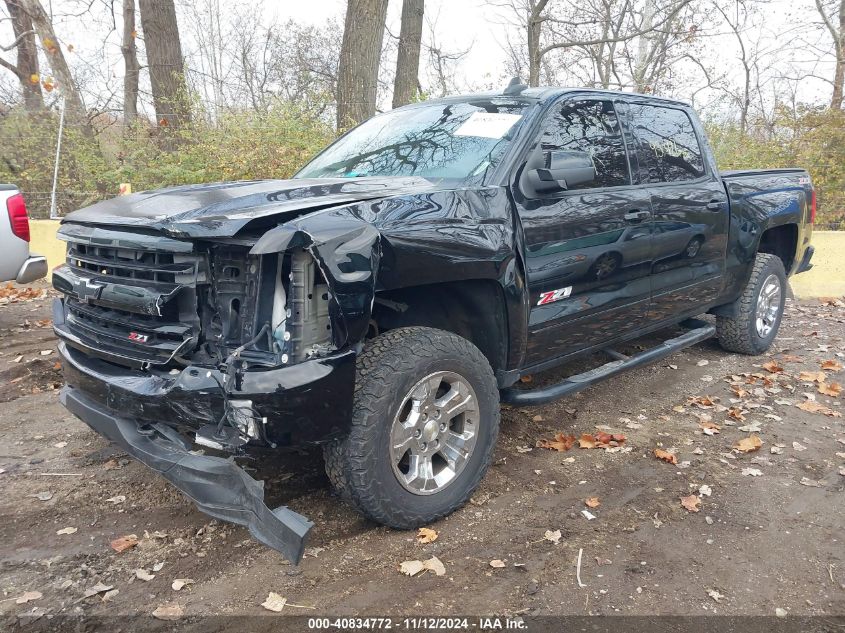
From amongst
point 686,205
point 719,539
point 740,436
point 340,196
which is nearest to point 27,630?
point 340,196

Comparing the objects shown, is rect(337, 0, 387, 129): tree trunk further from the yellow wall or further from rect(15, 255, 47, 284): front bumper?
rect(15, 255, 47, 284): front bumper

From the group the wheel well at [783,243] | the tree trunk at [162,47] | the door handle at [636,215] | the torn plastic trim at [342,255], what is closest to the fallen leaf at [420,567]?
the torn plastic trim at [342,255]

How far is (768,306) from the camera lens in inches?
236

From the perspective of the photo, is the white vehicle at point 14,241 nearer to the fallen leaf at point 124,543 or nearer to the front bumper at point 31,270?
the front bumper at point 31,270

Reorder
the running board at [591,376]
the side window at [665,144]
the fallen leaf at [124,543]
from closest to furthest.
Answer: the fallen leaf at [124,543] → the running board at [591,376] → the side window at [665,144]

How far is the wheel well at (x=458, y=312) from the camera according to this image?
10.4 feet

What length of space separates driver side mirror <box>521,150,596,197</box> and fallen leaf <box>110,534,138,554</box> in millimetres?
2557

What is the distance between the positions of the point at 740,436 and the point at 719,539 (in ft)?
4.78

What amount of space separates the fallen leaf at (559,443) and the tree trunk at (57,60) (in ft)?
32.6

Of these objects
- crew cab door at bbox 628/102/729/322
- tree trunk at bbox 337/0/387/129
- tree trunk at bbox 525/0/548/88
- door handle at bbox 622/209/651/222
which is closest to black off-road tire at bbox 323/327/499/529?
door handle at bbox 622/209/651/222

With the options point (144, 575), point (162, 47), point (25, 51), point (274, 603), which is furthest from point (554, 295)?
point (25, 51)

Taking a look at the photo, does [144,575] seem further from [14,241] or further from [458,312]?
[14,241]

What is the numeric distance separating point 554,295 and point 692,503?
1297 millimetres

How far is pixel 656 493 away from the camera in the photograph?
349 centimetres
